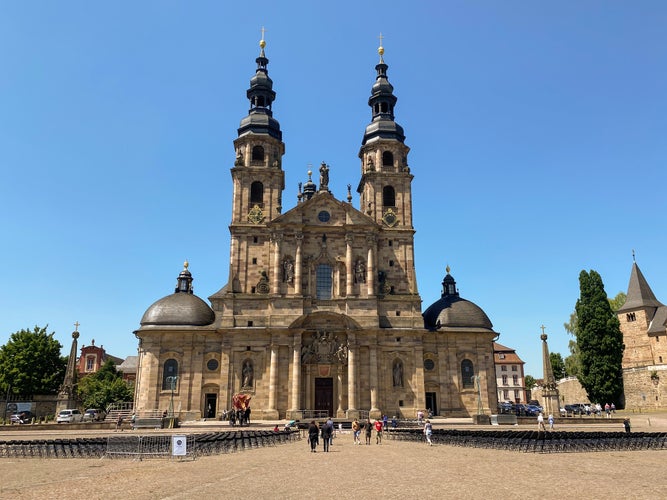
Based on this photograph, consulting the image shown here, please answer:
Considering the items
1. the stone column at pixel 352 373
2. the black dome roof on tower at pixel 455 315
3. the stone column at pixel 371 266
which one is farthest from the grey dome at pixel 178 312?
the black dome roof on tower at pixel 455 315

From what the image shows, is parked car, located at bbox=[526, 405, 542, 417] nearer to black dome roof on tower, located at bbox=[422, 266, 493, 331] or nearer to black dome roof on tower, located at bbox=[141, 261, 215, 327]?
black dome roof on tower, located at bbox=[422, 266, 493, 331]

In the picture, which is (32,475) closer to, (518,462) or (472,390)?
(518,462)

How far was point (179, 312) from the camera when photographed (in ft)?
163

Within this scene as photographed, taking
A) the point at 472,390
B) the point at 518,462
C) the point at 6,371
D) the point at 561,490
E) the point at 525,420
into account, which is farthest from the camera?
the point at 6,371

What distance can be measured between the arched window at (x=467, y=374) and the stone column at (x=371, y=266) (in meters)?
11.0

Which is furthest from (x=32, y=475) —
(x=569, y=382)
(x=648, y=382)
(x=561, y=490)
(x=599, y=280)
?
(x=569, y=382)

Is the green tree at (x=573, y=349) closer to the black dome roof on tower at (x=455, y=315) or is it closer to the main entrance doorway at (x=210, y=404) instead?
the black dome roof on tower at (x=455, y=315)

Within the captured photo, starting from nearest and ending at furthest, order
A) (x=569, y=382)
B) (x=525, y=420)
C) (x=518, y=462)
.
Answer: (x=518, y=462) → (x=525, y=420) → (x=569, y=382)

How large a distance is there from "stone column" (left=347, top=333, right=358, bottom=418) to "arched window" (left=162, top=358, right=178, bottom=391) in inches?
594

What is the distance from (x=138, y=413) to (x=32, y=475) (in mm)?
31107

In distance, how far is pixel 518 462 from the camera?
1852 cm

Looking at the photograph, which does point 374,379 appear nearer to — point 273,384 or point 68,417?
point 273,384

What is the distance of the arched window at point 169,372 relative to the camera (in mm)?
46934

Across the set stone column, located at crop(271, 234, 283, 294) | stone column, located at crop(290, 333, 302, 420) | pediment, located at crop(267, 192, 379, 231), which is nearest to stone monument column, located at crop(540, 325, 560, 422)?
pediment, located at crop(267, 192, 379, 231)
